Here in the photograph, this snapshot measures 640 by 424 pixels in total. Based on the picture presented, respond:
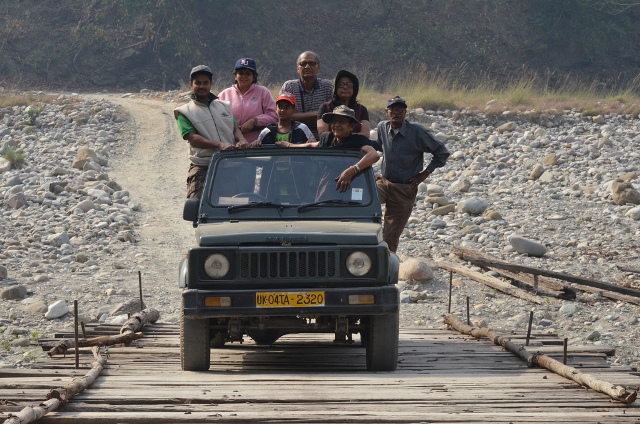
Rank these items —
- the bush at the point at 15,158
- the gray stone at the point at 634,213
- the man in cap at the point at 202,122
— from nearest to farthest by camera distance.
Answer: the man in cap at the point at 202,122 < the gray stone at the point at 634,213 < the bush at the point at 15,158

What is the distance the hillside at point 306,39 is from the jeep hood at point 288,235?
3277 centimetres

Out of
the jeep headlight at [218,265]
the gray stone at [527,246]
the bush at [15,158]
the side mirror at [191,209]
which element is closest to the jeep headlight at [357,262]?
the jeep headlight at [218,265]

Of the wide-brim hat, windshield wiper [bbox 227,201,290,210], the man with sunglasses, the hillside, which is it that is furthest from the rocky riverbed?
the hillside

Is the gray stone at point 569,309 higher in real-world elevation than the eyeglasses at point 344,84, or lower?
lower

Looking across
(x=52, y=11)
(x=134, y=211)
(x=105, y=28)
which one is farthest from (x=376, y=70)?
(x=134, y=211)

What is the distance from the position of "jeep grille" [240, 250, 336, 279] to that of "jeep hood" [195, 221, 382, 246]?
3.0 inches

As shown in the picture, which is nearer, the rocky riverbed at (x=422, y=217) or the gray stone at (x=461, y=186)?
the rocky riverbed at (x=422, y=217)

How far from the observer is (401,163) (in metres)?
9.94

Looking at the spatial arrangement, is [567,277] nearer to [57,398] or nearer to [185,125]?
[185,125]

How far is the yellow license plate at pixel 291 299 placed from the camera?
6.80 metres

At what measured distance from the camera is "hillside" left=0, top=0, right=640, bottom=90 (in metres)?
41.1

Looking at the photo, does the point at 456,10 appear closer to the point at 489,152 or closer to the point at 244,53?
the point at 244,53

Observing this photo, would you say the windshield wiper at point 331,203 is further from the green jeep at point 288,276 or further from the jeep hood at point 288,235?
the jeep hood at point 288,235

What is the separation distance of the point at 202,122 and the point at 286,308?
2327 mm
